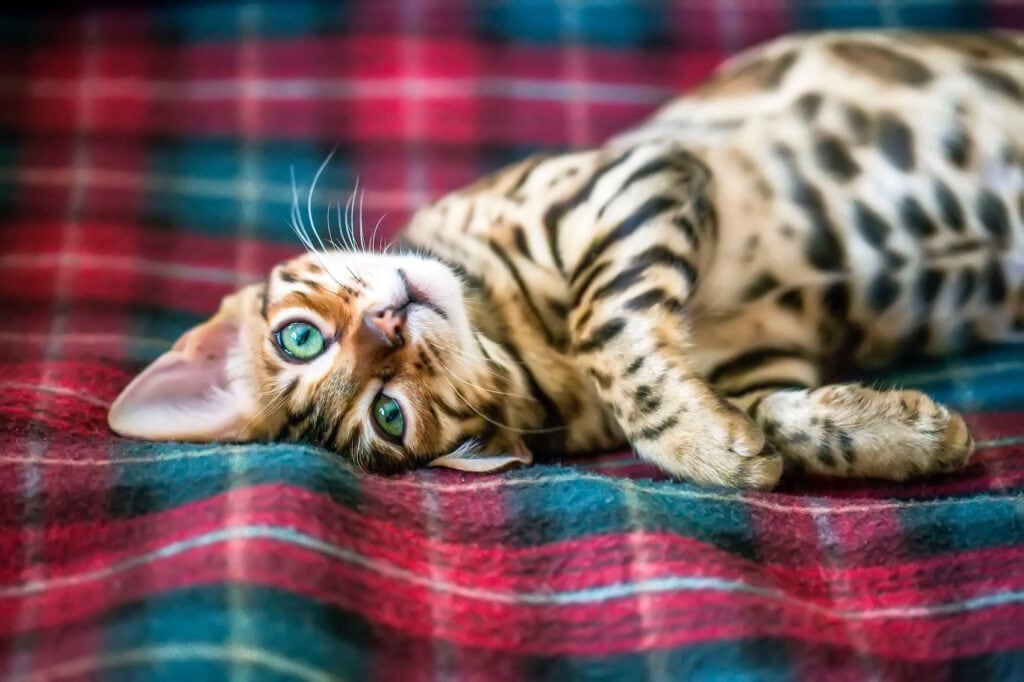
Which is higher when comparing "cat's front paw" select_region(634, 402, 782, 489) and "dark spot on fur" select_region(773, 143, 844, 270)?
"dark spot on fur" select_region(773, 143, 844, 270)

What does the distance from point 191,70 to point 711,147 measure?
1.21m

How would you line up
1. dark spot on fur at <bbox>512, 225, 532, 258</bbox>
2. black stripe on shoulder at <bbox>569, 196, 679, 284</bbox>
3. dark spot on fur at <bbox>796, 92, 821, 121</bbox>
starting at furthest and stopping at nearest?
1. dark spot on fur at <bbox>796, 92, 821, 121</bbox>
2. dark spot on fur at <bbox>512, 225, 532, 258</bbox>
3. black stripe on shoulder at <bbox>569, 196, 679, 284</bbox>

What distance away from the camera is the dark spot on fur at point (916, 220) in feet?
5.15

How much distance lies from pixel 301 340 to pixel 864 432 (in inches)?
31.2

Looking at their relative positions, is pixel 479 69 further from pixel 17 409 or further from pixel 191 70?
pixel 17 409

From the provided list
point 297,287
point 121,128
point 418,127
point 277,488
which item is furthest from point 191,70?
point 277,488

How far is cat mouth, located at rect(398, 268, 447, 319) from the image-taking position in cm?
137

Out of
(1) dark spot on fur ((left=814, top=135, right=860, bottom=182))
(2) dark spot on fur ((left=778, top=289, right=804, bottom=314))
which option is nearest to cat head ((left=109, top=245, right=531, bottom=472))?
(2) dark spot on fur ((left=778, top=289, right=804, bottom=314))

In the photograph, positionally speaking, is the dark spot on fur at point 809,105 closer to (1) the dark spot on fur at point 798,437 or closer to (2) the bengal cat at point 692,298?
(2) the bengal cat at point 692,298

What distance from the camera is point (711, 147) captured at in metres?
1.68

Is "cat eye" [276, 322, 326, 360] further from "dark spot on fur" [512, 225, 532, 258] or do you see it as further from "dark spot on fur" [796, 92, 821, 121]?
"dark spot on fur" [796, 92, 821, 121]

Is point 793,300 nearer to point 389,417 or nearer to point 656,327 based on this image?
point 656,327

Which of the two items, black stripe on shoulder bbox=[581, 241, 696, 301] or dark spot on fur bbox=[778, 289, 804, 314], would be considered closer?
black stripe on shoulder bbox=[581, 241, 696, 301]

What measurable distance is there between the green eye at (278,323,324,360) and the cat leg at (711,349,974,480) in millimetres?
651
